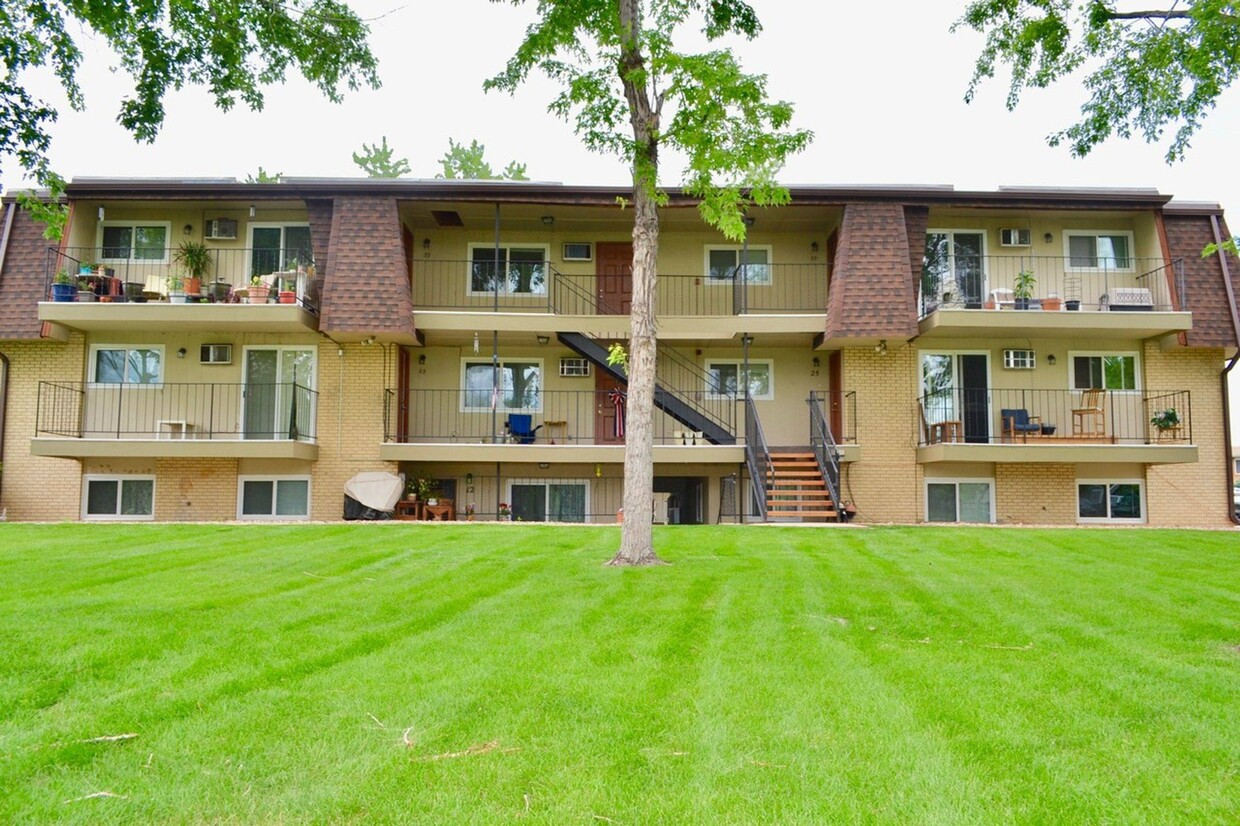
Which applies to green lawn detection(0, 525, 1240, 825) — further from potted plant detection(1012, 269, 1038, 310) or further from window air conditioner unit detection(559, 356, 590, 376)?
window air conditioner unit detection(559, 356, 590, 376)

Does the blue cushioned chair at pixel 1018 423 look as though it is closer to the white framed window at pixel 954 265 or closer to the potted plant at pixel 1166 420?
the potted plant at pixel 1166 420

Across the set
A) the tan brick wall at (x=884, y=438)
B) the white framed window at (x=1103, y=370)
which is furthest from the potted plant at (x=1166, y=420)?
the tan brick wall at (x=884, y=438)

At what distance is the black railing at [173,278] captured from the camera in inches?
694

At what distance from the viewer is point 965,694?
4.80 meters

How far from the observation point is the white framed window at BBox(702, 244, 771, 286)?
20016 mm

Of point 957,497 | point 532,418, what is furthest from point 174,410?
point 957,497

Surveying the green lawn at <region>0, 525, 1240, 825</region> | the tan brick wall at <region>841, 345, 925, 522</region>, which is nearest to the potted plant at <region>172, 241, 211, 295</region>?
the green lawn at <region>0, 525, 1240, 825</region>

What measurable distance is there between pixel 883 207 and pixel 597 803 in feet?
54.0

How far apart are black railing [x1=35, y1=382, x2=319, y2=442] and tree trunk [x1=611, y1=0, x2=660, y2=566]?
10199 millimetres

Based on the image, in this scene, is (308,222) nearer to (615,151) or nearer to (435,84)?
(435,84)

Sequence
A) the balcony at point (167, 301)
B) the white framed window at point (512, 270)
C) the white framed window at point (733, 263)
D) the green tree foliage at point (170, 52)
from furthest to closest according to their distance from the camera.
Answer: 1. the white framed window at point (733, 263)
2. the white framed window at point (512, 270)
3. the balcony at point (167, 301)
4. the green tree foliage at point (170, 52)

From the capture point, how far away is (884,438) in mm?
18234

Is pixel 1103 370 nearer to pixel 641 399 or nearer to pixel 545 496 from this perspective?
pixel 545 496

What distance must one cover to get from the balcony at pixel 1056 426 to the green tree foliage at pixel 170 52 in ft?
41.1
